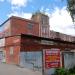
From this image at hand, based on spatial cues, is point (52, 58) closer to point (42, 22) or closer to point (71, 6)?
point (71, 6)

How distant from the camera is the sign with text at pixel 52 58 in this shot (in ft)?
72.7

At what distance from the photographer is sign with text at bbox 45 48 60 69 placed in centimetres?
2216

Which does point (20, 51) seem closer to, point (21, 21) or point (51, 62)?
point (51, 62)

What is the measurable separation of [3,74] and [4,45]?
359 inches

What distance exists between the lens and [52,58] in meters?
22.6

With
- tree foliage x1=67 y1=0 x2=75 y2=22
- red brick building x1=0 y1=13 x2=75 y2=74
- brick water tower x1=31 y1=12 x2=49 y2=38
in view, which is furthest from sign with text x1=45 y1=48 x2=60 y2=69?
brick water tower x1=31 y1=12 x2=49 y2=38

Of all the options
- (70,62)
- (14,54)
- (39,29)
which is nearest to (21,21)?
(39,29)

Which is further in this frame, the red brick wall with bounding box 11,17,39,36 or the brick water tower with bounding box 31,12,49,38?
the brick water tower with bounding box 31,12,49,38

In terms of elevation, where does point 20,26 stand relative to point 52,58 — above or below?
above

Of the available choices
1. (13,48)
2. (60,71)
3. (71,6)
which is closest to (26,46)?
(13,48)

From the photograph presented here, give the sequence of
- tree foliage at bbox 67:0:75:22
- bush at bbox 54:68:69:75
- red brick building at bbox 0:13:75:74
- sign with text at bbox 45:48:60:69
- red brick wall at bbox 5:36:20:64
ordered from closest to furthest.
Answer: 1. red brick building at bbox 0:13:75:74
2. red brick wall at bbox 5:36:20:64
3. bush at bbox 54:68:69:75
4. tree foliage at bbox 67:0:75:22
5. sign with text at bbox 45:48:60:69

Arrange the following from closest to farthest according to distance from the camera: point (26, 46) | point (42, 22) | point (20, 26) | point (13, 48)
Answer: point (26, 46)
point (13, 48)
point (20, 26)
point (42, 22)

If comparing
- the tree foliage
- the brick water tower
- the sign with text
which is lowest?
the sign with text

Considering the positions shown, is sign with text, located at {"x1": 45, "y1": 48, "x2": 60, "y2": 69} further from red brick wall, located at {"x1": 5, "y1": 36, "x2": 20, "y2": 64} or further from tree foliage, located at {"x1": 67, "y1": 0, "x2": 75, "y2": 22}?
tree foliage, located at {"x1": 67, "y1": 0, "x2": 75, "y2": 22}
